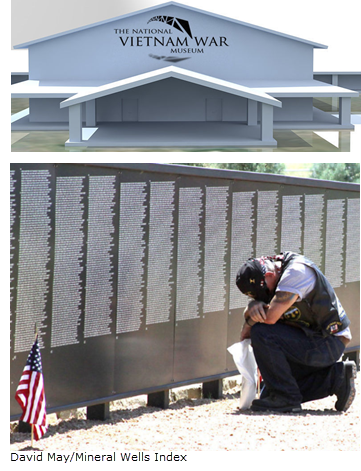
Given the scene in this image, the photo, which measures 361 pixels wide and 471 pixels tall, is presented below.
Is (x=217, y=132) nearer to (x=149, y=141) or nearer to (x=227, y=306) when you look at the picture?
(x=149, y=141)

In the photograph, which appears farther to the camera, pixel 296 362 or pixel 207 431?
pixel 296 362

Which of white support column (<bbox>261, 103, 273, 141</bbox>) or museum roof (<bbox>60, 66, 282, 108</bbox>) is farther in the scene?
white support column (<bbox>261, 103, 273, 141</bbox>)

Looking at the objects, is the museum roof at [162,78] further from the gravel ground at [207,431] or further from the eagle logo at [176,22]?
the gravel ground at [207,431]

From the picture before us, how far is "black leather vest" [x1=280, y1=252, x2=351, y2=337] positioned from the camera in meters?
3.99

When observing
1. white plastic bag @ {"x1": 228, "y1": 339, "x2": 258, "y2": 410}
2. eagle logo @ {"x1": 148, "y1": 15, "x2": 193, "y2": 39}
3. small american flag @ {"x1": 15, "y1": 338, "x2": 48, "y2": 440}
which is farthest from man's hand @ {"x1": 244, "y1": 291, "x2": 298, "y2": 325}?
eagle logo @ {"x1": 148, "y1": 15, "x2": 193, "y2": 39}

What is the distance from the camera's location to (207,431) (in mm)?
3680

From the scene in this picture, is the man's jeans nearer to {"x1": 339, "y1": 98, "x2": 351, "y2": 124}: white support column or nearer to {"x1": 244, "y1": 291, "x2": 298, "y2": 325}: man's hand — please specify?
{"x1": 244, "y1": 291, "x2": 298, "y2": 325}: man's hand

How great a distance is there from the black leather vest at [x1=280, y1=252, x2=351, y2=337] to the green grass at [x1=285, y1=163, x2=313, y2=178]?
1.70 feet

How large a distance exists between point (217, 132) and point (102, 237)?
2161cm

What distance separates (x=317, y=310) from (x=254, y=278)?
45 cm

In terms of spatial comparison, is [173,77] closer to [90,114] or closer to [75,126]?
[90,114]

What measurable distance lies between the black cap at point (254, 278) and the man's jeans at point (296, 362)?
8.5 inches

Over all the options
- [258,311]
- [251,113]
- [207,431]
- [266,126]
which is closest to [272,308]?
[258,311]
